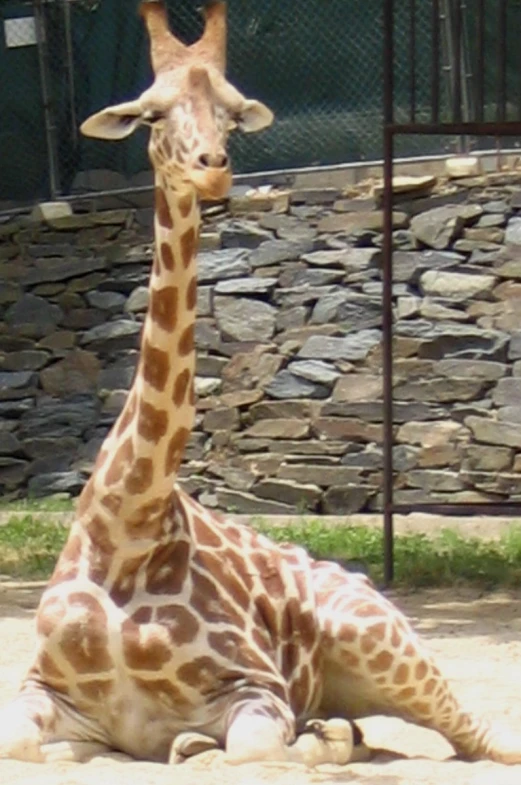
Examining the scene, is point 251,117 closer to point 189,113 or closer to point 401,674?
point 189,113

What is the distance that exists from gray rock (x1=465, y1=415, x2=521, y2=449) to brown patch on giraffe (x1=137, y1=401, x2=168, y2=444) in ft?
21.0

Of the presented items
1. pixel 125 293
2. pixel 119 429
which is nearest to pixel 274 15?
pixel 125 293

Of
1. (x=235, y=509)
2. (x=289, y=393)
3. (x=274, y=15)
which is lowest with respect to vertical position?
(x=235, y=509)

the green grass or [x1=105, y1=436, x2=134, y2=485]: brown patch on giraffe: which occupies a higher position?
[x1=105, y1=436, x2=134, y2=485]: brown patch on giraffe

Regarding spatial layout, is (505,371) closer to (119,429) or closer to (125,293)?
(125,293)

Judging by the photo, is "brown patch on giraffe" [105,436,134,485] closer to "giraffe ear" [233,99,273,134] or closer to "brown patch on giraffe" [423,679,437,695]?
"giraffe ear" [233,99,273,134]

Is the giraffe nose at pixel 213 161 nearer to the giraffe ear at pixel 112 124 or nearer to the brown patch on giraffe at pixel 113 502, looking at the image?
the giraffe ear at pixel 112 124

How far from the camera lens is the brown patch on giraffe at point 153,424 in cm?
430

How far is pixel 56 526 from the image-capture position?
32.3 feet

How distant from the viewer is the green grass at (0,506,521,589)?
838cm

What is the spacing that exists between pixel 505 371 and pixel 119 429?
642 centimetres

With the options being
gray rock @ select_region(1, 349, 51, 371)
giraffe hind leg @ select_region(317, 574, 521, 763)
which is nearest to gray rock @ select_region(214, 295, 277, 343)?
gray rock @ select_region(1, 349, 51, 371)

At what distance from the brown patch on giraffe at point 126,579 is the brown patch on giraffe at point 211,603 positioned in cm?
15

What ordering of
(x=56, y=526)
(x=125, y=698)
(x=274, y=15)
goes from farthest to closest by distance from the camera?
(x=274, y=15)
(x=56, y=526)
(x=125, y=698)
